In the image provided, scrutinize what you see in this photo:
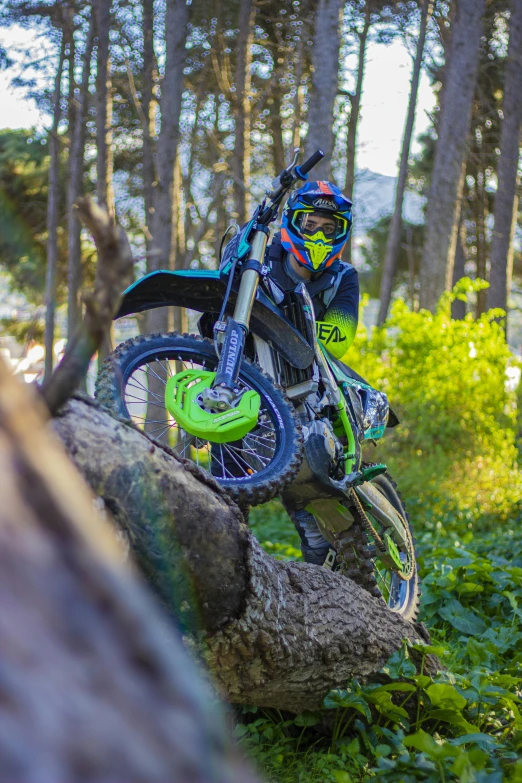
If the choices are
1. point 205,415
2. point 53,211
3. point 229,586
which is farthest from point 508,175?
point 229,586

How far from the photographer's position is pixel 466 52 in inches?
517

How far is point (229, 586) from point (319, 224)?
2.38 m

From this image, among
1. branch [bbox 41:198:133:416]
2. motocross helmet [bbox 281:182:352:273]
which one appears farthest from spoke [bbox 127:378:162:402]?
branch [bbox 41:198:133:416]

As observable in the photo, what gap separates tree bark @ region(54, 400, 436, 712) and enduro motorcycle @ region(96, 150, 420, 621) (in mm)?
535

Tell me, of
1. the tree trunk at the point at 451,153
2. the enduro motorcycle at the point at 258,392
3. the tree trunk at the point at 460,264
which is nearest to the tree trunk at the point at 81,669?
the enduro motorcycle at the point at 258,392

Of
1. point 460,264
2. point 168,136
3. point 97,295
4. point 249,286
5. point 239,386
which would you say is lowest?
point 239,386

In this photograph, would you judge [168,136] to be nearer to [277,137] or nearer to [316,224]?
[316,224]

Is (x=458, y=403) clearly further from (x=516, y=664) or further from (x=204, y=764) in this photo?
(x=204, y=764)

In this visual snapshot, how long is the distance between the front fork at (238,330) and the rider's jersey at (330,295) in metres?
0.44

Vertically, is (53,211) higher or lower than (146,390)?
higher

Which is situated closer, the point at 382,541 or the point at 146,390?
the point at 146,390

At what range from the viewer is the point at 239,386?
12.2ft

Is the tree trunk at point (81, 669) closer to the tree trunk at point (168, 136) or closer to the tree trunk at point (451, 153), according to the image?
the tree trunk at point (168, 136)

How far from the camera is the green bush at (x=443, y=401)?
9.27m
